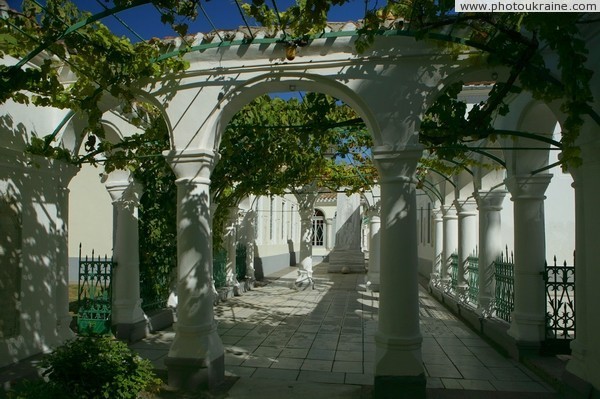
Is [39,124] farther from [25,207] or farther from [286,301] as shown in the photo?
[286,301]

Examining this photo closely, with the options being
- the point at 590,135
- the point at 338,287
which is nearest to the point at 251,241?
the point at 338,287

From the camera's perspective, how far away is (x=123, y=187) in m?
8.70

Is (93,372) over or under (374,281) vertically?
over

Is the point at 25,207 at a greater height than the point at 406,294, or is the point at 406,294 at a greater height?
the point at 25,207

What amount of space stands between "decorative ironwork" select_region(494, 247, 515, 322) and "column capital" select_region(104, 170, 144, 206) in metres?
6.10

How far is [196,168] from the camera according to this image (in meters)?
5.79

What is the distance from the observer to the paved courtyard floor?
5742 millimetres

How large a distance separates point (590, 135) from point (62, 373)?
513 centimetres

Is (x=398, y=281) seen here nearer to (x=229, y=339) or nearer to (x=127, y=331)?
(x=229, y=339)

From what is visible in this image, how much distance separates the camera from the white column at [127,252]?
8.51m

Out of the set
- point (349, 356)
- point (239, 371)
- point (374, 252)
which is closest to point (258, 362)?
point (239, 371)

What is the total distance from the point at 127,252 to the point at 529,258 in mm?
6207

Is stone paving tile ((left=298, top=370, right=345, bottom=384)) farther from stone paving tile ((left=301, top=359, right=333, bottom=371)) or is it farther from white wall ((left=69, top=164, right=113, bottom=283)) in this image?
white wall ((left=69, top=164, right=113, bottom=283))

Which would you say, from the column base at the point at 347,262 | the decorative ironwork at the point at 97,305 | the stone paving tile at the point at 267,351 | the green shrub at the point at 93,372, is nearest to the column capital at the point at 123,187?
the decorative ironwork at the point at 97,305
